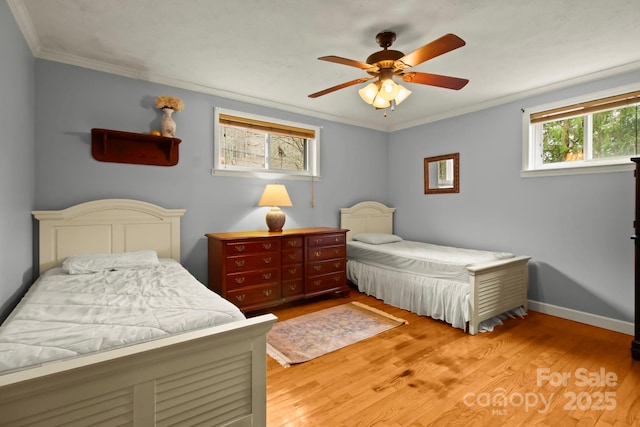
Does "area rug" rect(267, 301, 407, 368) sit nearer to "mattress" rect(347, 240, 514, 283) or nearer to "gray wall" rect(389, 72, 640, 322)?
"mattress" rect(347, 240, 514, 283)

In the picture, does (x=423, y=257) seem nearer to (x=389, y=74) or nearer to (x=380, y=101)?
(x=380, y=101)

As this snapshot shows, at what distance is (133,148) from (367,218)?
312cm

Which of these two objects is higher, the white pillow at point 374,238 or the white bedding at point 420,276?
the white pillow at point 374,238

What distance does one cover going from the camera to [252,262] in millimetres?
3121

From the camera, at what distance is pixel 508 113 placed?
361 centimetres

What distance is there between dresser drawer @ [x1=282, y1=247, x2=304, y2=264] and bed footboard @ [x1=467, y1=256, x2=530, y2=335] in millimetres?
1700

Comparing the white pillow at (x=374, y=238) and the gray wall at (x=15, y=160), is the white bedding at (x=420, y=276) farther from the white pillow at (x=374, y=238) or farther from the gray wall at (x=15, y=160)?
the gray wall at (x=15, y=160)

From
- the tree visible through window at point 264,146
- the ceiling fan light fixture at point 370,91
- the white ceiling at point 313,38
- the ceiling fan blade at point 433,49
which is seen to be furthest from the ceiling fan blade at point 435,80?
the tree visible through window at point 264,146

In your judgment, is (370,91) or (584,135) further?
(584,135)

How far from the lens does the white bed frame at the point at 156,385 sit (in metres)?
1.01

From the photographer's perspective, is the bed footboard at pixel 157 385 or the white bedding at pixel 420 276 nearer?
the bed footboard at pixel 157 385

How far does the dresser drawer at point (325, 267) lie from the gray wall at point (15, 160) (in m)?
2.42

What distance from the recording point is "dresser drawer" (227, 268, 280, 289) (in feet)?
9.87

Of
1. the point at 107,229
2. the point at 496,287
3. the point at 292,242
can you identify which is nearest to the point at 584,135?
the point at 496,287
